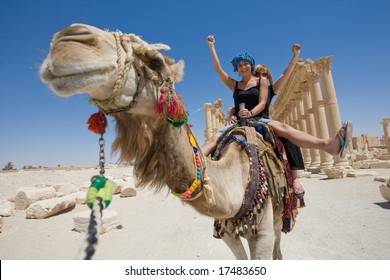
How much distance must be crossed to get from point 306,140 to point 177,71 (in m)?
1.92

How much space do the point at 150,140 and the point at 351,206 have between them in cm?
955

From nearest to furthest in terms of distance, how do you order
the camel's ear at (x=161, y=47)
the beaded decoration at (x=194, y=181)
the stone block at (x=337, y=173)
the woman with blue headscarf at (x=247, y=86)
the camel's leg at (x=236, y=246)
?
the camel's ear at (x=161, y=47) < the beaded decoration at (x=194, y=181) < the camel's leg at (x=236, y=246) < the woman with blue headscarf at (x=247, y=86) < the stone block at (x=337, y=173)

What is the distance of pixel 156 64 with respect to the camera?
1787mm

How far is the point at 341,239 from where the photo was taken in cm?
578

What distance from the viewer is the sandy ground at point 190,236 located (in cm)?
534

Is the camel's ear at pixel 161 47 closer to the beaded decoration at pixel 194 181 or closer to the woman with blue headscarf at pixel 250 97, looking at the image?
the beaded decoration at pixel 194 181

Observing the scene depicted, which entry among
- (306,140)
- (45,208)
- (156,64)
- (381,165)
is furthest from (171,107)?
(381,165)

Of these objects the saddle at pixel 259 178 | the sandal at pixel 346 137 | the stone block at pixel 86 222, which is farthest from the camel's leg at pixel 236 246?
the stone block at pixel 86 222

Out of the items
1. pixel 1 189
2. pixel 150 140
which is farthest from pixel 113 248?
pixel 1 189

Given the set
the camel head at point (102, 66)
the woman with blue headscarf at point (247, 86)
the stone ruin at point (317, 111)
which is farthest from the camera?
the stone ruin at point (317, 111)

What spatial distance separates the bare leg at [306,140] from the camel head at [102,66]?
192 centimetres

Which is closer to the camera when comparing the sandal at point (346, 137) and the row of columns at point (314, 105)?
the sandal at point (346, 137)

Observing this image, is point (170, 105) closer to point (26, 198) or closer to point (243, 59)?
Answer: point (243, 59)
